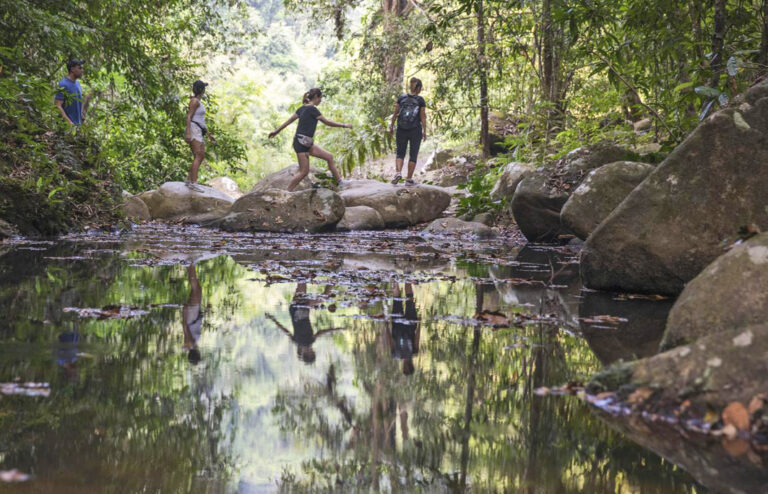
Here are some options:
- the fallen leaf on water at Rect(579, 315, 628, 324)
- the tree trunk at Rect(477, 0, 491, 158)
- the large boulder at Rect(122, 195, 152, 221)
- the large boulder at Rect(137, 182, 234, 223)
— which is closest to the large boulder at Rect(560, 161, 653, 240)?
the fallen leaf on water at Rect(579, 315, 628, 324)

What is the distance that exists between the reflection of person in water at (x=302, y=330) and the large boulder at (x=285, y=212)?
25.1 ft

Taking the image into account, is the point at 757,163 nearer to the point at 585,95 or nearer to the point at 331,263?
the point at 331,263

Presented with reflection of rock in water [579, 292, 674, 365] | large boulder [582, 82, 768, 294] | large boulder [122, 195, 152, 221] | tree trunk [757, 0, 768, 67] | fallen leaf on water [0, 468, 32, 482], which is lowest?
fallen leaf on water [0, 468, 32, 482]

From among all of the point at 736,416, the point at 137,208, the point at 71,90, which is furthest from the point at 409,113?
the point at 736,416

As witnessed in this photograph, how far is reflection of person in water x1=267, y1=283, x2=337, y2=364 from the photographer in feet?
Result: 10.1

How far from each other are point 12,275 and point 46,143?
546 centimetres

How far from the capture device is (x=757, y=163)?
15.4 ft

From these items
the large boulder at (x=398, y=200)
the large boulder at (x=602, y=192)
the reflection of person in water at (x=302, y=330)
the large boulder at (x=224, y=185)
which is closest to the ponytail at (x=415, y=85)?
the large boulder at (x=398, y=200)

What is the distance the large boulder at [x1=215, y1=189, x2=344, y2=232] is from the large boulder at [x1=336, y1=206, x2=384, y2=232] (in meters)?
0.61

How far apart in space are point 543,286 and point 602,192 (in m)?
3.09

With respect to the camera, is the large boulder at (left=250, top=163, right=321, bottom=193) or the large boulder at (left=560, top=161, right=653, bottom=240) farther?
the large boulder at (left=250, top=163, right=321, bottom=193)

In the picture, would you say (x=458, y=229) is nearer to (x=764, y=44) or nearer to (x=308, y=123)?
(x=308, y=123)

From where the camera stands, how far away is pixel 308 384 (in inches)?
103

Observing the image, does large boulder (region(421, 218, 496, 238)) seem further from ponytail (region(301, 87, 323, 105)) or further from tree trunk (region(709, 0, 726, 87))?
tree trunk (region(709, 0, 726, 87))
